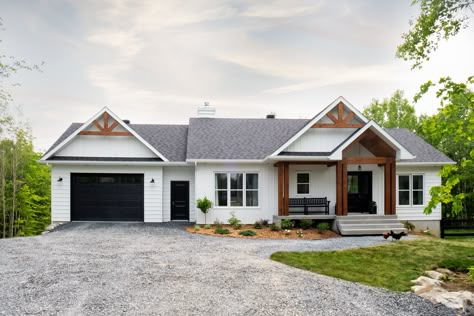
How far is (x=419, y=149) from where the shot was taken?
1934 centimetres

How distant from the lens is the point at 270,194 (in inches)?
685

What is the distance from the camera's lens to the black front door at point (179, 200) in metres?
18.4

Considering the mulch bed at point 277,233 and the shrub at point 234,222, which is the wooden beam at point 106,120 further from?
the shrub at point 234,222

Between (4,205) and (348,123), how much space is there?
64.4 feet

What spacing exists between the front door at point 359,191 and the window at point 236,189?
4.89m

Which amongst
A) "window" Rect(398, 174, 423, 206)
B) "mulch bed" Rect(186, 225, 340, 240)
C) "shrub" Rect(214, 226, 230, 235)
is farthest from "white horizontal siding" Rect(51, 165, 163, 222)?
"window" Rect(398, 174, 423, 206)

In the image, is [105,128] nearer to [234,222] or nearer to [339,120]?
[234,222]

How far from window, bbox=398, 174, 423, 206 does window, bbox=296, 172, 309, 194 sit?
16.3ft

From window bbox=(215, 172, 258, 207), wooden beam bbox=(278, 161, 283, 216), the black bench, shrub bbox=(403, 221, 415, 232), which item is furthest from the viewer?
window bbox=(215, 172, 258, 207)

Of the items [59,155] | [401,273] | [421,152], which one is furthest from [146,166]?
[421,152]

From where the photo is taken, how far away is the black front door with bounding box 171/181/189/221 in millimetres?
18438

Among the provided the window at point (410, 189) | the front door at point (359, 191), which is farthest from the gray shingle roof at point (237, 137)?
the window at point (410, 189)

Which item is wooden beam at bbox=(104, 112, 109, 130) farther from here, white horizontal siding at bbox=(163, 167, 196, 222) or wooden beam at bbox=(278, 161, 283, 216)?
wooden beam at bbox=(278, 161, 283, 216)

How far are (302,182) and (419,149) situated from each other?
23.5 feet
